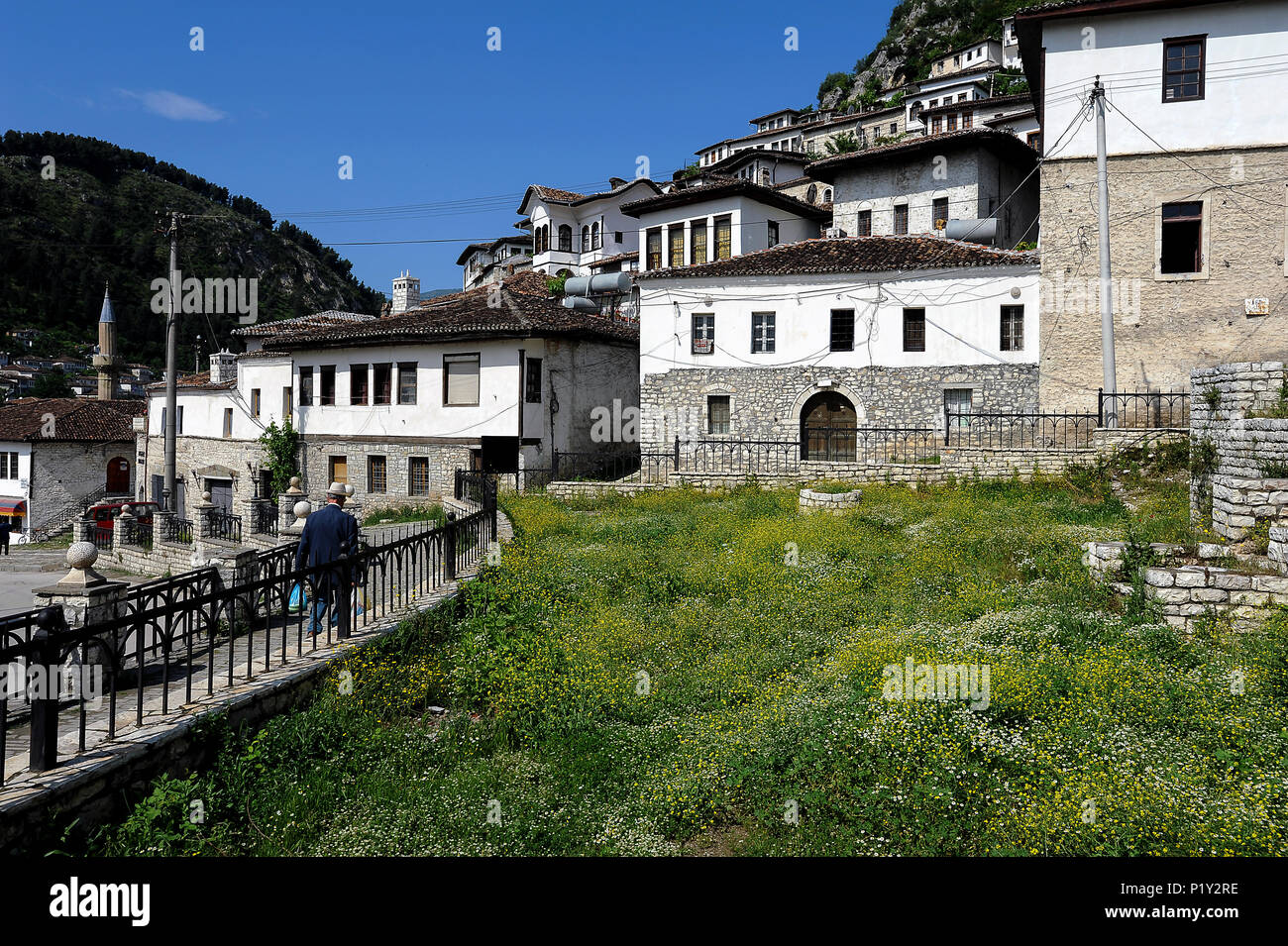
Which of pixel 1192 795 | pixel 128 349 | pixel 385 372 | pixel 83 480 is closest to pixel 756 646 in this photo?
pixel 1192 795

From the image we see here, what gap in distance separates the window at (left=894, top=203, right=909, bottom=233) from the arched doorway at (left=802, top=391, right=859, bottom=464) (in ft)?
33.8

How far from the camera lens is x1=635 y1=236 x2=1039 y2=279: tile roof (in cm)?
2295

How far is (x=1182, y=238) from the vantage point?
71.8ft

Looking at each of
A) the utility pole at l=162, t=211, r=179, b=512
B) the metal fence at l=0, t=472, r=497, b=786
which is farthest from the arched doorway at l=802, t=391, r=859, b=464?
the utility pole at l=162, t=211, r=179, b=512

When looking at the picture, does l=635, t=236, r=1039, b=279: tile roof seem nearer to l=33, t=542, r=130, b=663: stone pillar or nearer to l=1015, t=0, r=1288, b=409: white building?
l=1015, t=0, r=1288, b=409: white building

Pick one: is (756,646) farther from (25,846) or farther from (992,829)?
(25,846)

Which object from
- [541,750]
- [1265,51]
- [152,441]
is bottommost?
[541,750]

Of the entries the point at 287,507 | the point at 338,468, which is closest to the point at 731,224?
the point at 338,468

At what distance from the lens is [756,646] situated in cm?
837

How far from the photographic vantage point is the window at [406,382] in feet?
89.7

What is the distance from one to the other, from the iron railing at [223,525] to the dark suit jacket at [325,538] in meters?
13.1

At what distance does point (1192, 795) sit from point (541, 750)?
4.63 m

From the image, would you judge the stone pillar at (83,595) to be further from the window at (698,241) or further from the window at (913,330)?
the window at (698,241)

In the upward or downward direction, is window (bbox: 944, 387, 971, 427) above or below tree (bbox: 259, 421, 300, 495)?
above
